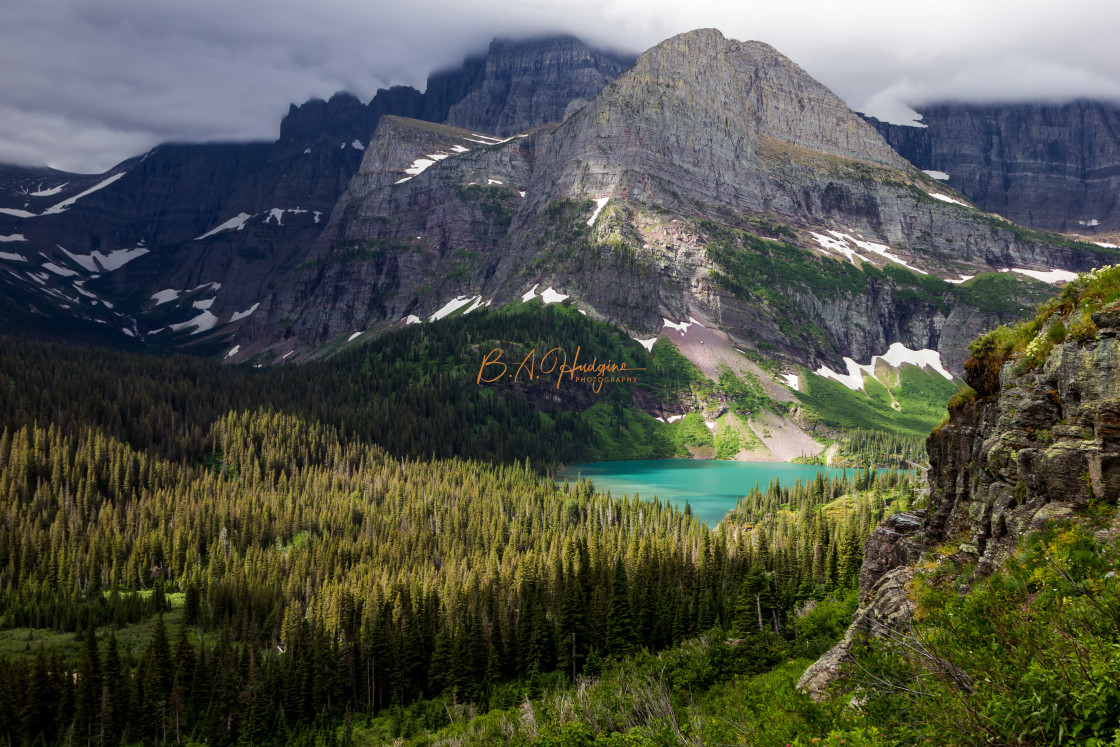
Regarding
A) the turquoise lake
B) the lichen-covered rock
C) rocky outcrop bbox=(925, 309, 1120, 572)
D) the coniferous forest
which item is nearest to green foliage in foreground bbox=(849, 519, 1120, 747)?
rocky outcrop bbox=(925, 309, 1120, 572)

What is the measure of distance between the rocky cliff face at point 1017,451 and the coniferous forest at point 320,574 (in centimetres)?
2087

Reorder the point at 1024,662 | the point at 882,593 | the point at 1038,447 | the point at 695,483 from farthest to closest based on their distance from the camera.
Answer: the point at 695,483
the point at 882,593
the point at 1038,447
the point at 1024,662

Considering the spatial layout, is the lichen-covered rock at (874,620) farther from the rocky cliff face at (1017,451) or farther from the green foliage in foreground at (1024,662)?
the green foliage in foreground at (1024,662)

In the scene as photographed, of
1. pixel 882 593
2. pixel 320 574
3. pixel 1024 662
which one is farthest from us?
pixel 320 574

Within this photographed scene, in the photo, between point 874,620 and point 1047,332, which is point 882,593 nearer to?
point 874,620

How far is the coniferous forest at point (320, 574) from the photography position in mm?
61938

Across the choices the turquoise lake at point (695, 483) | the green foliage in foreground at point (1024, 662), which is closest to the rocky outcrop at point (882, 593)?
the green foliage in foreground at point (1024, 662)

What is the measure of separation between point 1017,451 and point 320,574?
89705mm

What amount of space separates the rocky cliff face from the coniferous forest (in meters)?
20.9

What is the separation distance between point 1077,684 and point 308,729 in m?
63.9

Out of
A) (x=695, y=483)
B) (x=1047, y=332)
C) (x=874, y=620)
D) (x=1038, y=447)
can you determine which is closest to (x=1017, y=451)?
(x=1038, y=447)

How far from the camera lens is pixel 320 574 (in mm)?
94375

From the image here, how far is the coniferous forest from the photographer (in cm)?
6194

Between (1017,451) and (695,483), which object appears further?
(695,483)
